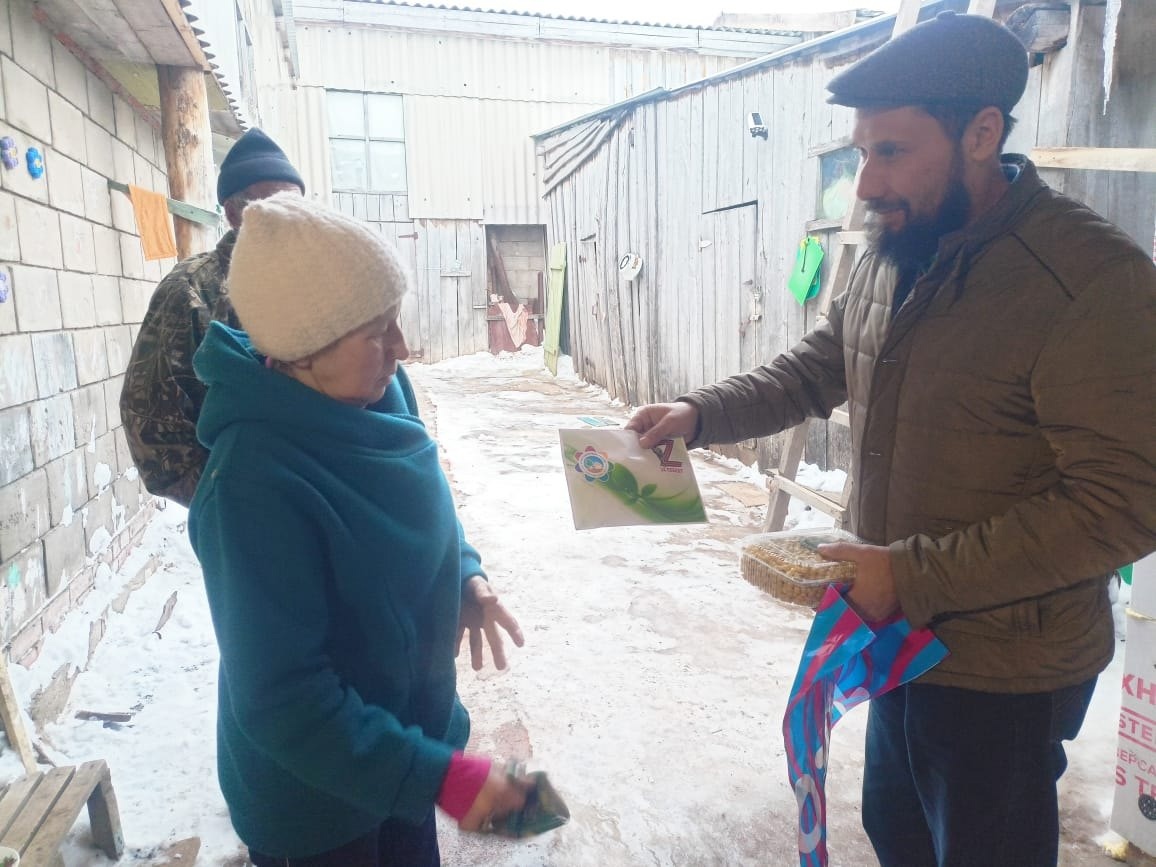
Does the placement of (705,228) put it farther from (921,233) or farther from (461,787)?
(461,787)

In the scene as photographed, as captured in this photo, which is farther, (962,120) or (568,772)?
(568,772)

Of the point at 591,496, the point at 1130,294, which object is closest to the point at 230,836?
the point at 591,496

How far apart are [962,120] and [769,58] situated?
5334 millimetres

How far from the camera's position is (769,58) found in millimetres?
6074

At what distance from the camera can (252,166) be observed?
2.41m

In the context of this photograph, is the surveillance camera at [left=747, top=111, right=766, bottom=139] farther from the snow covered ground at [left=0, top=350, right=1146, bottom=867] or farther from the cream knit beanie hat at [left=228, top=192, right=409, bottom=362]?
the cream knit beanie hat at [left=228, top=192, right=409, bottom=362]

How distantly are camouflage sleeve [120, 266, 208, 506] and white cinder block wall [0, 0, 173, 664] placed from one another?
846 mm

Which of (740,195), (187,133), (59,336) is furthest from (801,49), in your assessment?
(59,336)

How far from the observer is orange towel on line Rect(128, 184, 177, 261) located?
401cm

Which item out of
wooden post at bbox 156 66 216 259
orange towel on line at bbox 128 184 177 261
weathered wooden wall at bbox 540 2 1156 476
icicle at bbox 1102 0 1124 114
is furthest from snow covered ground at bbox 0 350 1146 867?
icicle at bbox 1102 0 1124 114

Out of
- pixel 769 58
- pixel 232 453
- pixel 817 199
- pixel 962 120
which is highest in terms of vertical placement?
pixel 769 58

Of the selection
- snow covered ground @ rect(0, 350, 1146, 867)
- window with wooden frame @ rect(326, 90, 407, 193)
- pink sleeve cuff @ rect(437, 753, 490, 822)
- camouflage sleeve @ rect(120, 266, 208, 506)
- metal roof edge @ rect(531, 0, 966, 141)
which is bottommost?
snow covered ground @ rect(0, 350, 1146, 867)

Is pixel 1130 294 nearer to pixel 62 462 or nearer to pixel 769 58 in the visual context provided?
pixel 62 462

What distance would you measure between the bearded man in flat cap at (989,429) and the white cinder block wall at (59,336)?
2.81 meters
